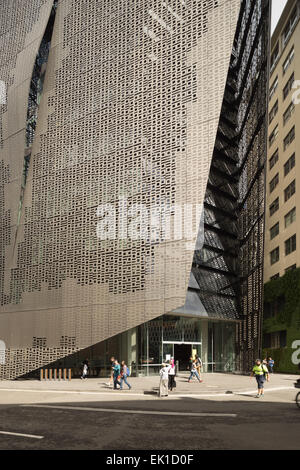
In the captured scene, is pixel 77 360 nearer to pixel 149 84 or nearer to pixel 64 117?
pixel 64 117

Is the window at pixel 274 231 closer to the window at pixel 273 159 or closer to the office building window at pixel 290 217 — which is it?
the office building window at pixel 290 217

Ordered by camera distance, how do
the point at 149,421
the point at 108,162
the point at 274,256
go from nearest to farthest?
the point at 149,421
the point at 108,162
the point at 274,256

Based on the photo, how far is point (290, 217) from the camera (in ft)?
160

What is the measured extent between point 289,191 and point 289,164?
2741 millimetres

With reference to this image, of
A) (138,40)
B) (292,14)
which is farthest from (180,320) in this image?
(292,14)

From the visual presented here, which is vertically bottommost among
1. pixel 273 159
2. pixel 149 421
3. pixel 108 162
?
pixel 149 421

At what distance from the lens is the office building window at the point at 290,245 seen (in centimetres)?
4741

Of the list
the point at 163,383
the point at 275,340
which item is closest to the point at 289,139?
the point at 275,340

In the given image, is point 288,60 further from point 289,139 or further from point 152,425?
point 152,425

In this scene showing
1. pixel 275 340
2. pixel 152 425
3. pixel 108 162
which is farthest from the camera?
pixel 275 340

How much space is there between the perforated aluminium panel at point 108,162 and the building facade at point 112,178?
0.09 m

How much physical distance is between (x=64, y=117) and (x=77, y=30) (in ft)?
21.2

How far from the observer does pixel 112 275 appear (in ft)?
99.3

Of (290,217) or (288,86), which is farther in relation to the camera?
(288,86)
